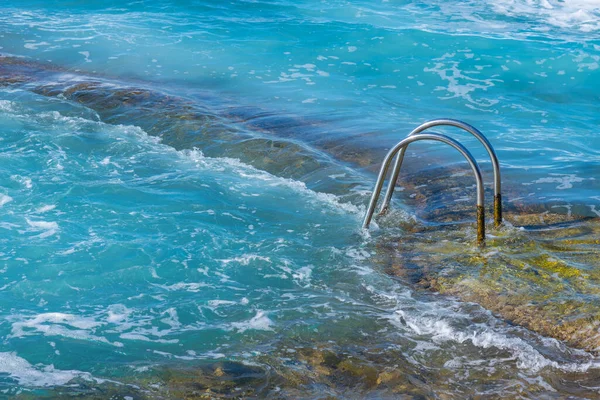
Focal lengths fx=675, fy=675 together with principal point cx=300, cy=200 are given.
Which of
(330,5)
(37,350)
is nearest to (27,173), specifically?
(37,350)

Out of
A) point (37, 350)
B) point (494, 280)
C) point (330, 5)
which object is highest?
point (330, 5)

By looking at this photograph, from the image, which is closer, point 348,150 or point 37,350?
point 37,350

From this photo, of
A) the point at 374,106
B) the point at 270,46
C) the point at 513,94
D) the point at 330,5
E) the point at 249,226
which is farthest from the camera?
the point at 330,5

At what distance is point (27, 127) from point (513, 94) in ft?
25.2

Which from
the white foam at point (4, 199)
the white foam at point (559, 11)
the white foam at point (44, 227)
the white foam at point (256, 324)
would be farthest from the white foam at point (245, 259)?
the white foam at point (559, 11)

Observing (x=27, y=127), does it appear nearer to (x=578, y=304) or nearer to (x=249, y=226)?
(x=249, y=226)

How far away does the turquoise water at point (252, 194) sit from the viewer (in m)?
4.32

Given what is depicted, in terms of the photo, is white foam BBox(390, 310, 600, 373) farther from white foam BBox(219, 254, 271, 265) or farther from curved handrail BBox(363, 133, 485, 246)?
white foam BBox(219, 254, 271, 265)

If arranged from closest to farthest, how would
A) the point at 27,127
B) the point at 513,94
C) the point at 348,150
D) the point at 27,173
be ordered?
the point at 27,173 < the point at 348,150 < the point at 27,127 < the point at 513,94

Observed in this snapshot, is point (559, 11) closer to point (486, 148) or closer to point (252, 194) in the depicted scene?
point (252, 194)

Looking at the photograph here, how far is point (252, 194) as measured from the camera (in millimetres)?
6914

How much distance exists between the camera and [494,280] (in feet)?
16.1

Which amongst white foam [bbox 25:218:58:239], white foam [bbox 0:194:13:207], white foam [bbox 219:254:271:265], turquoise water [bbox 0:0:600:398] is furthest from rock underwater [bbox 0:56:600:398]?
white foam [bbox 25:218:58:239]

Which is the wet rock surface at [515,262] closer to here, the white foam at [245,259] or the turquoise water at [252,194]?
the turquoise water at [252,194]
